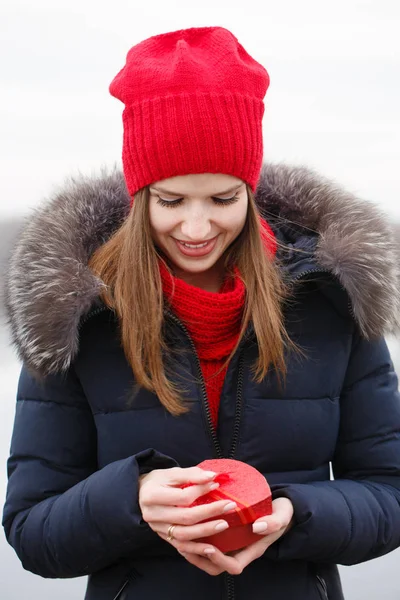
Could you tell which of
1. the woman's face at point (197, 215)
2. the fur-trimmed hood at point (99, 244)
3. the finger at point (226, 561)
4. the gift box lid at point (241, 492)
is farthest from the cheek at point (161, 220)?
the finger at point (226, 561)

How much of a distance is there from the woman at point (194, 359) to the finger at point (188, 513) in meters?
0.07

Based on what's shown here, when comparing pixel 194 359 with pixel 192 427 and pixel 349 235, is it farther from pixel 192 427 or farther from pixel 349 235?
pixel 349 235

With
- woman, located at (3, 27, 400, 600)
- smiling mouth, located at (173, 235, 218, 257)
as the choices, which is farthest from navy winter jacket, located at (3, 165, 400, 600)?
smiling mouth, located at (173, 235, 218, 257)

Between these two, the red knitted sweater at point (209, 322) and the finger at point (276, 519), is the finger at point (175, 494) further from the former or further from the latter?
the red knitted sweater at point (209, 322)

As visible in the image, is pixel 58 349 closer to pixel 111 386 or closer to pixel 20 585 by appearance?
pixel 111 386

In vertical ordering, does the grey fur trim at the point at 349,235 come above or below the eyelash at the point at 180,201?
below

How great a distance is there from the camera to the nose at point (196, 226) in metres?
1.23

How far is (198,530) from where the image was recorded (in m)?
1.07

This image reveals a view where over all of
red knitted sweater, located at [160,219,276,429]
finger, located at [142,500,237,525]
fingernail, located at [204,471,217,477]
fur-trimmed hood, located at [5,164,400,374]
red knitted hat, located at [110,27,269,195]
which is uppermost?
red knitted hat, located at [110,27,269,195]

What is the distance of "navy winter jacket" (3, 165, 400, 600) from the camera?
119 centimetres

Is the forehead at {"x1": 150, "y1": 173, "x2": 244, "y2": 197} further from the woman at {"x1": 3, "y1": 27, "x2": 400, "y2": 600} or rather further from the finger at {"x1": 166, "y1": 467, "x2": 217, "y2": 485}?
the finger at {"x1": 166, "y1": 467, "x2": 217, "y2": 485}

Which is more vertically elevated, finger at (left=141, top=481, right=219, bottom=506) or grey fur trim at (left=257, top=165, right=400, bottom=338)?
grey fur trim at (left=257, top=165, right=400, bottom=338)

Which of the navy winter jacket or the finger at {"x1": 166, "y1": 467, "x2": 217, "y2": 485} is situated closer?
the finger at {"x1": 166, "y1": 467, "x2": 217, "y2": 485}

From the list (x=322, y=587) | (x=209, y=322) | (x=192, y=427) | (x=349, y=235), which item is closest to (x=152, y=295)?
(x=209, y=322)
